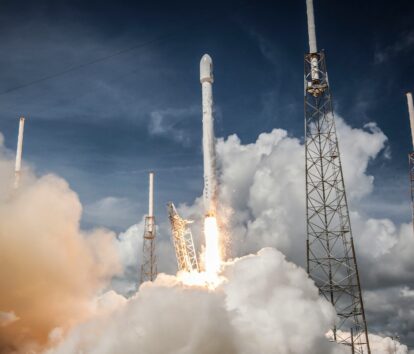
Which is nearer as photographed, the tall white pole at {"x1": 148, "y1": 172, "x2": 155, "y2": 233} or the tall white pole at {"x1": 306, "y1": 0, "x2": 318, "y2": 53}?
the tall white pole at {"x1": 306, "y1": 0, "x2": 318, "y2": 53}

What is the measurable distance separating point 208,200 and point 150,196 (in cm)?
2361

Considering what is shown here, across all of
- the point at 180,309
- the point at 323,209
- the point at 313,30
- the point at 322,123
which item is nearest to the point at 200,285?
the point at 180,309

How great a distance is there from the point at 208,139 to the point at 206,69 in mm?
7152

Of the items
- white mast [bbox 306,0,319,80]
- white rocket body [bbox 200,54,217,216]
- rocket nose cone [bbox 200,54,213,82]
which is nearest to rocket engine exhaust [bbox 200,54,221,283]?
white rocket body [bbox 200,54,217,216]

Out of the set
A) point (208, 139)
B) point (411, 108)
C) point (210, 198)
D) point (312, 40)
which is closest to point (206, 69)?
point (208, 139)

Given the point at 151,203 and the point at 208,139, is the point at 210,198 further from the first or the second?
the point at 151,203

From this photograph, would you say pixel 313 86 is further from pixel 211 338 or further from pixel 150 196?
pixel 150 196

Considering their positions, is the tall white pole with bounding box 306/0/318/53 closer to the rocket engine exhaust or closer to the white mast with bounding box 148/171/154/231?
the rocket engine exhaust

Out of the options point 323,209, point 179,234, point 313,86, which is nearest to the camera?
point 323,209

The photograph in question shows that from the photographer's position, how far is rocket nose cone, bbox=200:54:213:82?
49344mm

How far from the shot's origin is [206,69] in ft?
163

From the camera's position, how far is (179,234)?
198ft

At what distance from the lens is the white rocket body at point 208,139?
4488 centimetres

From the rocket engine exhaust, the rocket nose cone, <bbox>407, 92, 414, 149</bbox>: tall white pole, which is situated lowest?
the rocket engine exhaust
